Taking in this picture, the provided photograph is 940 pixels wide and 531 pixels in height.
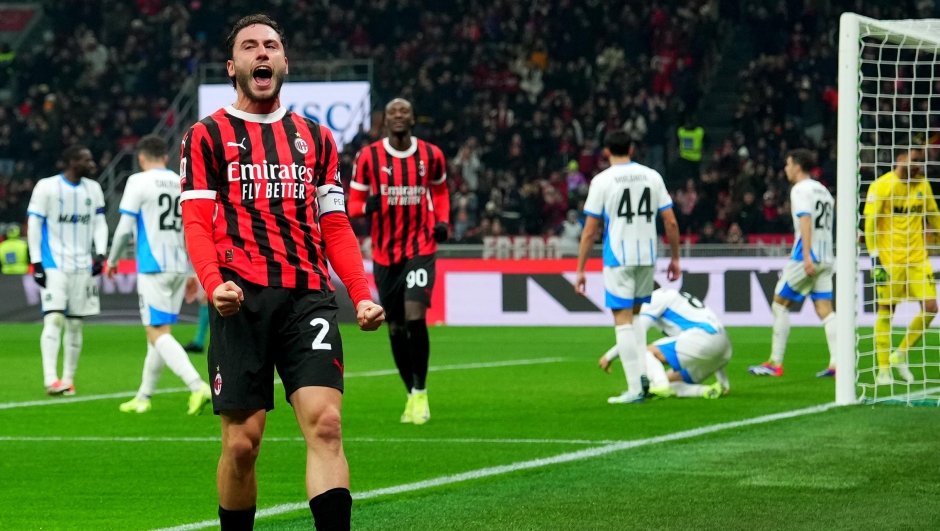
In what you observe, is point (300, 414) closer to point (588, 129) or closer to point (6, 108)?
point (588, 129)

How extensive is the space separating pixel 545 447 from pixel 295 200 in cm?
394

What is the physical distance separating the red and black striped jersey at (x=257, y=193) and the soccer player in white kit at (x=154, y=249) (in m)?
5.98

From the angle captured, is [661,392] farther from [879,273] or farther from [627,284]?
[879,273]

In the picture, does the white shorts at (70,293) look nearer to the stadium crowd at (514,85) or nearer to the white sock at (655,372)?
the white sock at (655,372)

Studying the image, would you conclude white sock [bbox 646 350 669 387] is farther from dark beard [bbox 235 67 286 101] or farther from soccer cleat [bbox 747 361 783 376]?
A: dark beard [bbox 235 67 286 101]

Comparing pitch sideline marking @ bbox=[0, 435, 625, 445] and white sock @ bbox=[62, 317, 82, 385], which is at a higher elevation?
white sock @ bbox=[62, 317, 82, 385]

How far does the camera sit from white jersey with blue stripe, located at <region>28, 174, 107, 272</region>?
11719 mm

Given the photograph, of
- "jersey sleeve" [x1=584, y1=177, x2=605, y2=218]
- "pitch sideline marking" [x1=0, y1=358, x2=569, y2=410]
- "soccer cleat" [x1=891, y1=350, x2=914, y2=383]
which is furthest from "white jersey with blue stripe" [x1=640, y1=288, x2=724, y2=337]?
"pitch sideline marking" [x1=0, y1=358, x2=569, y2=410]

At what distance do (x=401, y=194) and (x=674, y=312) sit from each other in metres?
2.80

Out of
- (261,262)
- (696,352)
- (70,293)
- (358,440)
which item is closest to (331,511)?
(261,262)

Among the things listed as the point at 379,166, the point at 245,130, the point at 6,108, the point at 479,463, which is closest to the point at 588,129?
the point at 6,108

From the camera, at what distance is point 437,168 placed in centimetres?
958

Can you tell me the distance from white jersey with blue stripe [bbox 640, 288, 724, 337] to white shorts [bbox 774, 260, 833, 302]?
84.8 inches

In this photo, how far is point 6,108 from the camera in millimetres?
30562
